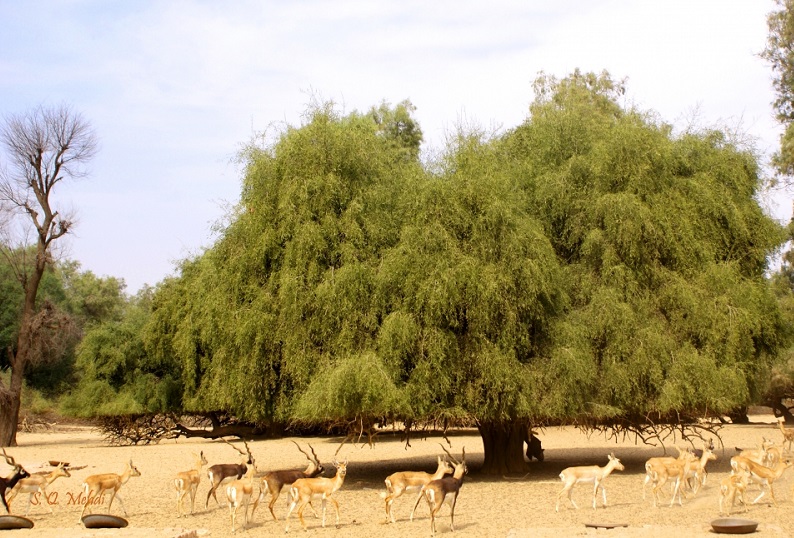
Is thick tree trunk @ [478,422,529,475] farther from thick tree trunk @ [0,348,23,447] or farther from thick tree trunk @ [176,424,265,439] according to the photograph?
thick tree trunk @ [0,348,23,447]

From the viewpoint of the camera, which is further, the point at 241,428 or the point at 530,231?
the point at 241,428

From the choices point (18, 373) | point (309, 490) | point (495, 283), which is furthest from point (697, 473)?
point (18, 373)

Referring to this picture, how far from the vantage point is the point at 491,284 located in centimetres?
1989

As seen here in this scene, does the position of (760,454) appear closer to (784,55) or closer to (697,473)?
(697,473)

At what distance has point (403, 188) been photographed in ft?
72.5

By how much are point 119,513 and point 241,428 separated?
14.5 m

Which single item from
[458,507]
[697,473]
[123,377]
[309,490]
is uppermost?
[123,377]

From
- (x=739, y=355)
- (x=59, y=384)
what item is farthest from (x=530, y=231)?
(x=59, y=384)

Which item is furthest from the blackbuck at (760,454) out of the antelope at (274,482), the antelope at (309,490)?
the antelope at (274,482)

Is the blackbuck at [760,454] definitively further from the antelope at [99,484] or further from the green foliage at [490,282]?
the antelope at [99,484]

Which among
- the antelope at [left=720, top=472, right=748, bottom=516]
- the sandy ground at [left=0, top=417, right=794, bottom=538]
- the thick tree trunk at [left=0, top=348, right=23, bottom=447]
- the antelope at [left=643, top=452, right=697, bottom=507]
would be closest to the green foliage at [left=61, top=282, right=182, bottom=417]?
the thick tree trunk at [left=0, top=348, right=23, bottom=447]

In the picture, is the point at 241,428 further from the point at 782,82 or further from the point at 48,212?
the point at 782,82

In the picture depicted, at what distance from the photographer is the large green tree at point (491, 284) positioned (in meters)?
20.0

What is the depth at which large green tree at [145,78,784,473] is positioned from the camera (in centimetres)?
2000
